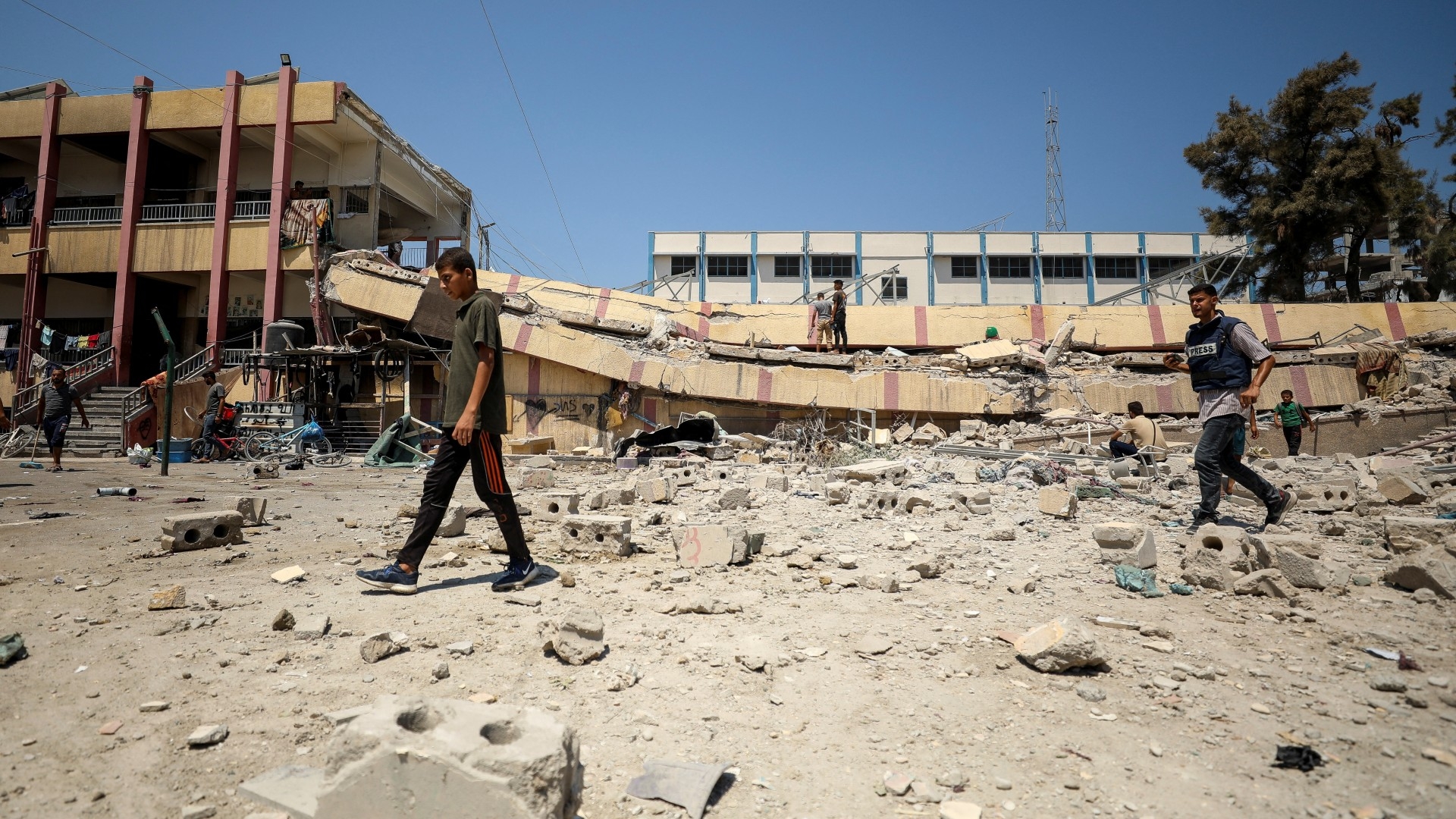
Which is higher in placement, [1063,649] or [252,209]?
[252,209]

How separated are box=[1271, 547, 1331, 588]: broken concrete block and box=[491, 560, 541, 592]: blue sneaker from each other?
11.2ft

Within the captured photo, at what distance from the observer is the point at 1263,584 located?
2.89 meters

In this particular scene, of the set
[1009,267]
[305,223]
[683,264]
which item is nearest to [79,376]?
[305,223]

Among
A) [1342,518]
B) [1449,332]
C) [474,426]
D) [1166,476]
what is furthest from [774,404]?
[1449,332]

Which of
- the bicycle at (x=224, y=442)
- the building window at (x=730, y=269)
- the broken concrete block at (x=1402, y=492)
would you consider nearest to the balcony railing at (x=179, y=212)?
the bicycle at (x=224, y=442)

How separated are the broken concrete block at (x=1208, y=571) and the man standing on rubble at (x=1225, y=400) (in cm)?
117

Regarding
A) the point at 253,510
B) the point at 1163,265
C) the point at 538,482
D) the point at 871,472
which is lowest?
the point at 253,510

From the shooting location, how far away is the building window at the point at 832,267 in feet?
101

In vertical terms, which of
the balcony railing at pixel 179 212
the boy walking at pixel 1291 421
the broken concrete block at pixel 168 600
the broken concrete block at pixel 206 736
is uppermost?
the balcony railing at pixel 179 212

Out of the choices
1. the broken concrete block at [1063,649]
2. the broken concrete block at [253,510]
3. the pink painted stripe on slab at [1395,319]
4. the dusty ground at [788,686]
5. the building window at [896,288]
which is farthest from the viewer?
the building window at [896,288]

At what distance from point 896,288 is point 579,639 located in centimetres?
2979

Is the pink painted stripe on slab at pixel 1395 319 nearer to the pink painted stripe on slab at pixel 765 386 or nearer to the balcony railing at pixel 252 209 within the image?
the pink painted stripe on slab at pixel 765 386

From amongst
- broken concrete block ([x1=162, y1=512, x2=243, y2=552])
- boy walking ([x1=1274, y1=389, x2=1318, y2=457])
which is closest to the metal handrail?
broken concrete block ([x1=162, y1=512, x2=243, y2=552])

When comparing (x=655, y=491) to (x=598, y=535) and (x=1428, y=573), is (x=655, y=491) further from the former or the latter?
(x=1428, y=573)
